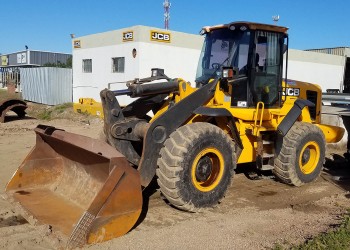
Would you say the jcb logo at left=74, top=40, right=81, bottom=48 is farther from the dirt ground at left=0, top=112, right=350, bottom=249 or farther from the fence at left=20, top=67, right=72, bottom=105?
the dirt ground at left=0, top=112, right=350, bottom=249

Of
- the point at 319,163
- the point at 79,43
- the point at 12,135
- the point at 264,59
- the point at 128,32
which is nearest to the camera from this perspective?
the point at 264,59

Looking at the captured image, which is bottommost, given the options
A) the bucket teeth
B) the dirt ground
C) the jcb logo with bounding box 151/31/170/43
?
the dirt ground

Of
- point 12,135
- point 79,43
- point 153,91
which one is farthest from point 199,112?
point 79,43

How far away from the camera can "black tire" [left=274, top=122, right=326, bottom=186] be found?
6383 millimetres

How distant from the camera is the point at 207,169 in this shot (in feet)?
17.2

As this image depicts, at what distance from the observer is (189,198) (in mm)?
4926

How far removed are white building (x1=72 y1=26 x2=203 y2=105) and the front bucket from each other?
1005 centimetres

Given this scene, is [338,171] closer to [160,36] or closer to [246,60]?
[246,60]

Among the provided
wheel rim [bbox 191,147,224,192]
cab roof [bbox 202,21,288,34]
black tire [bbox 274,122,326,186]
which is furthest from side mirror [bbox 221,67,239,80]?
black tire [bbox 274,122,326,186]

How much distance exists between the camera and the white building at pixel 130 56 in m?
15.6

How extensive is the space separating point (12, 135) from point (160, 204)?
7880 mm

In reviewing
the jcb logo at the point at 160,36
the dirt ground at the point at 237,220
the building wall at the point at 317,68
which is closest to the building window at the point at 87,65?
the jcb logo at the point at 160,36

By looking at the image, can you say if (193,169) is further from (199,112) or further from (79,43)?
(79,43)

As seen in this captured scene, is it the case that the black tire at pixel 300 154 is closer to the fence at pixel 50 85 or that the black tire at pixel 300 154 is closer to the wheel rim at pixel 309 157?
the wheel rim at pixel 309 157
